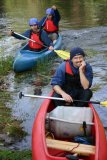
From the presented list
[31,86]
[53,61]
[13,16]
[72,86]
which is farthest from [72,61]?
[13,16]

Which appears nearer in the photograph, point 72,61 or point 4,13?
point 72,61

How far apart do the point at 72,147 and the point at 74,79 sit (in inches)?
59.8

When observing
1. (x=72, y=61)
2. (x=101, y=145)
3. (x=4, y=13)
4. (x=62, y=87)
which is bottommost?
(x=101, y=145)

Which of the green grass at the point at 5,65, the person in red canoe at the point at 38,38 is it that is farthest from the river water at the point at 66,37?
→ the person in red canoe at the point at 38,38

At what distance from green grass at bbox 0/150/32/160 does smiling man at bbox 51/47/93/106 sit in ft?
3.16

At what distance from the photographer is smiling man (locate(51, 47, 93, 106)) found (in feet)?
18.5

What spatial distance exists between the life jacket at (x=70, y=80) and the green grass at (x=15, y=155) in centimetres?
126

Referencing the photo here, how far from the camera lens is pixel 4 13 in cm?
2298

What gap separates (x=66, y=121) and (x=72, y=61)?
3.63ft

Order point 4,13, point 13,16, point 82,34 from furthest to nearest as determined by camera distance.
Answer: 1. point 4,13
2. point 13,16
3. point 82,34

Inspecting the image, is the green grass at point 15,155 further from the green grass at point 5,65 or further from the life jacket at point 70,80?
the green grass at point 5,65

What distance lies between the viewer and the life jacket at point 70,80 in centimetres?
589

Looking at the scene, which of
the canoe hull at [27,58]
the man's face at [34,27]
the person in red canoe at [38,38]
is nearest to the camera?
the canoe hull at [27,58]

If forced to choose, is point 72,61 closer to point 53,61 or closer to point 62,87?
point 62,87
